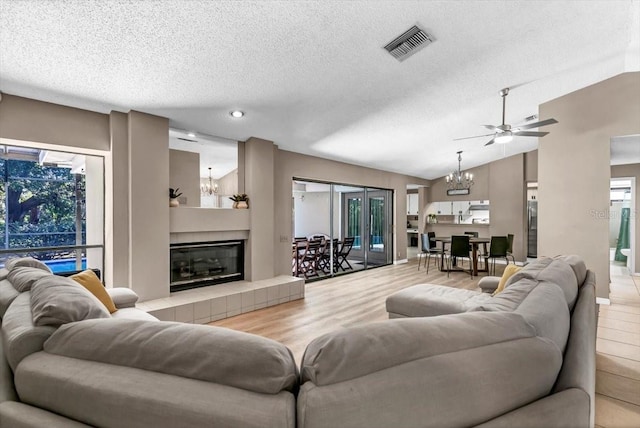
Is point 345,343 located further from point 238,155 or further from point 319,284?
point 319,284

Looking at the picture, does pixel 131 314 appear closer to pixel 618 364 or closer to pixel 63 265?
pixel 63 265

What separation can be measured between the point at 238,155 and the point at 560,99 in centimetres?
498

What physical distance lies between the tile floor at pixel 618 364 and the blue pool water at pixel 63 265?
488cm

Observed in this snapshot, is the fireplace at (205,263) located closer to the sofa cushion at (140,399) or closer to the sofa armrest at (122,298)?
the sofa armrest at (122,298)

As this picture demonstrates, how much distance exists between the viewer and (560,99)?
4.62m

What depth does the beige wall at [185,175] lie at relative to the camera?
4410 mm

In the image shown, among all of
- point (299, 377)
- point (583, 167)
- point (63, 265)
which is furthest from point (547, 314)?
point (583, 167)

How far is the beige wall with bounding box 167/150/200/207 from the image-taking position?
441 cm

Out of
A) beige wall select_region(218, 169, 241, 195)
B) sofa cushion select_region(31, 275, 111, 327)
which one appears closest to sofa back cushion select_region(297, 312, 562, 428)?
sofa cushion select_region(31, 275, 111, 327)

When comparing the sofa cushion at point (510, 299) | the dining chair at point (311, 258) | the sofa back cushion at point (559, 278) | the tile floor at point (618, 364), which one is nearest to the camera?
the sofa cushion at point (510, 299)

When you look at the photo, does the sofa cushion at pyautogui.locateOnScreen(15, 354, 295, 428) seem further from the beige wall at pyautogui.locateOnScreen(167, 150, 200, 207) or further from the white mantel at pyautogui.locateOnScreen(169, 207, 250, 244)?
the beige wall at pyautogui.locateOnScreen(167, 150, 200, 207)

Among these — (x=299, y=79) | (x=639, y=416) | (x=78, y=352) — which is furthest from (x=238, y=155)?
(x=639, y=416)

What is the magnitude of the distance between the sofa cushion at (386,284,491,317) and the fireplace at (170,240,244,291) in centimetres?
262

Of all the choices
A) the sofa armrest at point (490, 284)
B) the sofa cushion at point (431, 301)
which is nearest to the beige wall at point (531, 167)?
the sofa armrest at point (490, 284)
